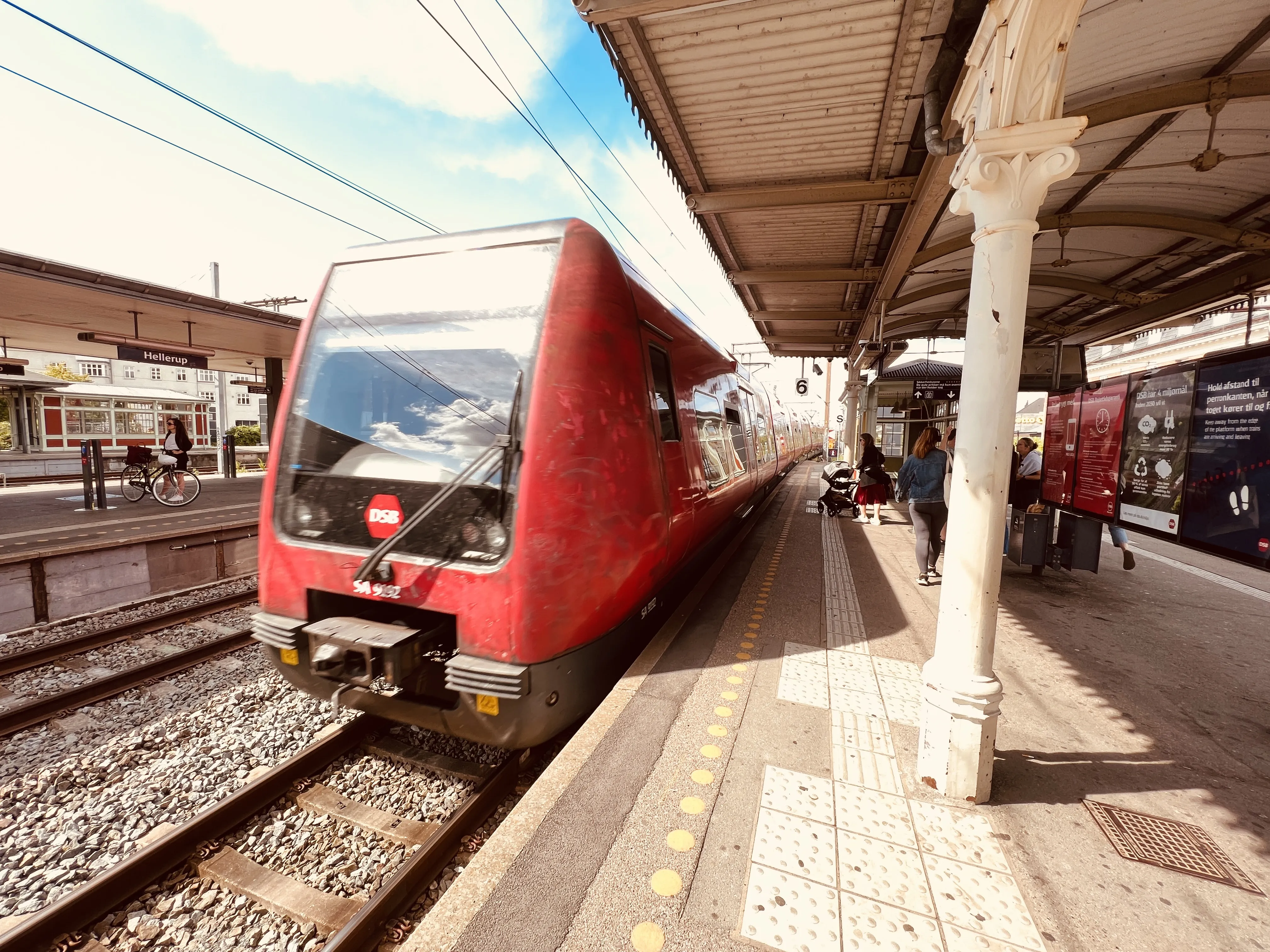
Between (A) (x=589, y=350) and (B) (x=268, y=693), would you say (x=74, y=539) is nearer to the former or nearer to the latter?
(B) (x=268, y=693)

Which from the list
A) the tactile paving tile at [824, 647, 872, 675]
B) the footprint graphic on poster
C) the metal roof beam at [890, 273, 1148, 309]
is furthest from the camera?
the metal roof beam at [890, 273, 1148, 309]

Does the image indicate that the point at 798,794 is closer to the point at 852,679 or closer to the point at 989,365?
the point at 852,679

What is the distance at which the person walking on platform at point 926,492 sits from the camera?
589cm

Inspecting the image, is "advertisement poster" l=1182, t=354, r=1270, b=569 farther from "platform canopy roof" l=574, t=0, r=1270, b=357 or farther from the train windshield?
the train windshield

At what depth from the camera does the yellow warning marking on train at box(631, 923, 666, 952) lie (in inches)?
68.8

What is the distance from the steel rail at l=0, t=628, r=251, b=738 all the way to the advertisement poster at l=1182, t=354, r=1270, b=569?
7649 millimetres

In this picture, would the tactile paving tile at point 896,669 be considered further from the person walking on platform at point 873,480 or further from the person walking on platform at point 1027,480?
the person walking on platform at point 873,480

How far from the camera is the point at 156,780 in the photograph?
10.2 feet

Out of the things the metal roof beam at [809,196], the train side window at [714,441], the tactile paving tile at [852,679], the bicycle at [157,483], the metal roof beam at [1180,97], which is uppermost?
the metal roof beam at [809,196]

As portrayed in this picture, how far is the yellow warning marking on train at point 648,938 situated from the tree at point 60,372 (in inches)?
1792

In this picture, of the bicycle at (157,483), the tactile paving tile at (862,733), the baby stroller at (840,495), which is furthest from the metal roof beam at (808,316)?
the bicycle at (157,483)

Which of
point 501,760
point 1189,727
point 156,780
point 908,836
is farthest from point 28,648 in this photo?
point 1189,727

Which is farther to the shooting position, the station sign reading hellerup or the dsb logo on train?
the station sign reading hellerup

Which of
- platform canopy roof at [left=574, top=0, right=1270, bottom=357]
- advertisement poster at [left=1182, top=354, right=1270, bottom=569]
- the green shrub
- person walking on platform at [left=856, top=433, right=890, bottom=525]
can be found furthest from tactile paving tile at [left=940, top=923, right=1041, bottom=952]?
the green shrub
